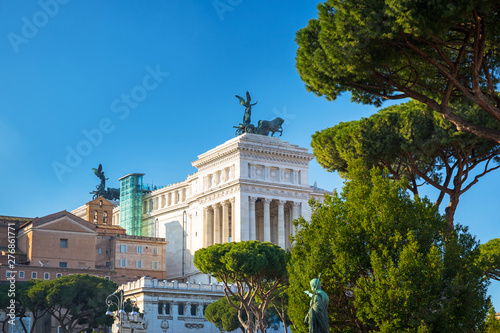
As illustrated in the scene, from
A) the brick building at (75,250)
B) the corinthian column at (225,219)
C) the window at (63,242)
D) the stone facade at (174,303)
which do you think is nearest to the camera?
the stone facade at (174,303)

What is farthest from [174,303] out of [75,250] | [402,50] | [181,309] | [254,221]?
[402,50]

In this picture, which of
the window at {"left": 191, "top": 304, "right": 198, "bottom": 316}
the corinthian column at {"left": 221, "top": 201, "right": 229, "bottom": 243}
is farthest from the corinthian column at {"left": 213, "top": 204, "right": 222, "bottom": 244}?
the window at {"left": 191, "top": 304, "right": 198, "bottom": 316}

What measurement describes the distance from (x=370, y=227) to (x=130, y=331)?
38450 mm

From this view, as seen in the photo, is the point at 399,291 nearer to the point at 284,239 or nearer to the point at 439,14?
the point at 439,14

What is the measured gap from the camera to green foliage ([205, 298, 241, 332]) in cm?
6488

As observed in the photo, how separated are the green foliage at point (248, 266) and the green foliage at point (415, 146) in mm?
18359

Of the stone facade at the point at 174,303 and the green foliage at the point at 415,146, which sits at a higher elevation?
the green foliage at the point at 415,146

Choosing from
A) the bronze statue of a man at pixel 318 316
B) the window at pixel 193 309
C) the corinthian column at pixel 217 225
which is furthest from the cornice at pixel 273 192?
the bronze statue of a man at pixel 318 316

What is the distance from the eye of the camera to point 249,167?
83.9 m

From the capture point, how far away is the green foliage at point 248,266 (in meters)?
54.9

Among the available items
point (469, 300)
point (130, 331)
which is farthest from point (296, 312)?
point (130, 331)

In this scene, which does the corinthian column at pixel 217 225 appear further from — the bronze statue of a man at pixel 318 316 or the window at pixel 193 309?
the bronze statue of a man at pixel 318 316

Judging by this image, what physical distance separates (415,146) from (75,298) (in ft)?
133

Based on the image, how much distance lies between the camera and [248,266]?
54.8m
